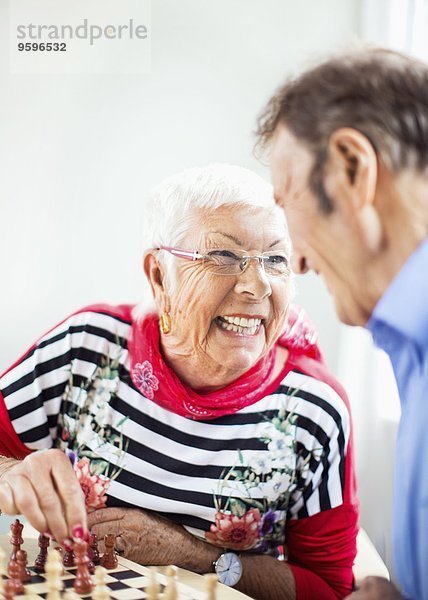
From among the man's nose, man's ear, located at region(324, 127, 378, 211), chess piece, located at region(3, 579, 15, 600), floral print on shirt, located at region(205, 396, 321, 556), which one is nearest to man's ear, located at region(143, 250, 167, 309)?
floral print on shirt, located at region(205, 396, 321, 556)

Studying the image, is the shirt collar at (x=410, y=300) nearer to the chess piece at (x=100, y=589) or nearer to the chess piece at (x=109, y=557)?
the chess piece at (x=100, y=589)

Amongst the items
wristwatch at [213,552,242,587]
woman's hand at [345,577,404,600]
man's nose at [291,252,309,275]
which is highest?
man's nose at [291,252,309,275]

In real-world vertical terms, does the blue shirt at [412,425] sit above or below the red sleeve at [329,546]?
above

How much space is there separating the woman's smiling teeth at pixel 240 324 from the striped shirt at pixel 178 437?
0.18 meters

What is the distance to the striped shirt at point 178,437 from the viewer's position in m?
1.91

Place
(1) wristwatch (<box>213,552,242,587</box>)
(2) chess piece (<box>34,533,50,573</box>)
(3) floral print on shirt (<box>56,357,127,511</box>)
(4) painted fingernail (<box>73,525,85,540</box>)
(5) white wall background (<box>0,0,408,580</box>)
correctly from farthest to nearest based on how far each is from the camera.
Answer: (5) white wall background (<box>0,0,408,580</box>), (3) floral print on shirt (<box>56,357,127,511</box>), (1) wristwatch (<box>213,552,242,587</box>), (2) chess piece (<box>34,533,50,573</box>), (4) painted fingernail (<box>73,525,85,540</box>)

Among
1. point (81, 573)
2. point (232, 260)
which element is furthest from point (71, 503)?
point (232, 260)

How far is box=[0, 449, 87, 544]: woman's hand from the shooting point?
1435mm

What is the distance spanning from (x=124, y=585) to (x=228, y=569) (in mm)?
410

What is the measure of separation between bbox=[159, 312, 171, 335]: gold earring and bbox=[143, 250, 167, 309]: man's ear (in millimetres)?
26

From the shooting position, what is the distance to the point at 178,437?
195cm

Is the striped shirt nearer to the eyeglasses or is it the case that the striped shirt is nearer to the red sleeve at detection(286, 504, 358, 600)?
the red sleeve at detection(286, 504, 358, 600)

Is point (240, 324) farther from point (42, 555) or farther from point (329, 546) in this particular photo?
point (42, 555)

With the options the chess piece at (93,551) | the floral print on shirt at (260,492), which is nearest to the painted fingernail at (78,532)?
the chess piece at (93,551)
